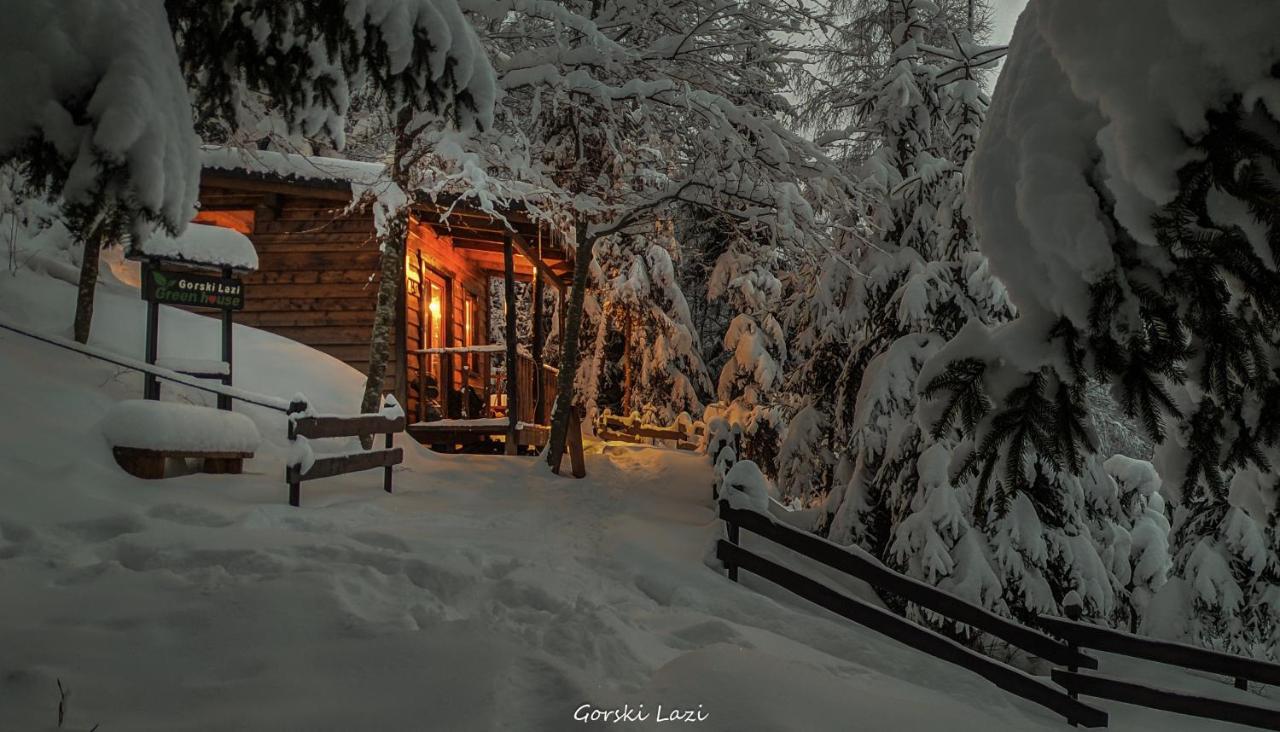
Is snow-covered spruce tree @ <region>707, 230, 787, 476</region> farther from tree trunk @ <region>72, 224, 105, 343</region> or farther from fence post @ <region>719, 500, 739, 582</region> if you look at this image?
tree trunk @ <region>72, 224, 105, 343</region>

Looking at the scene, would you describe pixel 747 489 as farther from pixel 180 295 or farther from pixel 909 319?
pixel 180 295

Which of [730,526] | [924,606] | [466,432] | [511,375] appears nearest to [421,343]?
[466,432]

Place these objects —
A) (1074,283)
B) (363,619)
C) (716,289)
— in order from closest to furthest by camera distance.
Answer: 1. (1074,283)
2. (363,619)
3. (716,289)

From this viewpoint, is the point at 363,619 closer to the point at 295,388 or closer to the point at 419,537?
the point at 419,537

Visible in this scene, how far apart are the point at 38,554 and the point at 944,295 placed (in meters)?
8.16

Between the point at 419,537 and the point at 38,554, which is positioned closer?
the point at 38,554

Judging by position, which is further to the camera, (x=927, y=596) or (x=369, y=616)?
(x=927, y=596)

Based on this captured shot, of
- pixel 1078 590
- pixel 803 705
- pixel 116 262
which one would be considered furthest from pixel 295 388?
pixel 1078 590

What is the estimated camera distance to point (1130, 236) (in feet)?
6.84

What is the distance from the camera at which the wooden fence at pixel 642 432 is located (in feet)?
60.6

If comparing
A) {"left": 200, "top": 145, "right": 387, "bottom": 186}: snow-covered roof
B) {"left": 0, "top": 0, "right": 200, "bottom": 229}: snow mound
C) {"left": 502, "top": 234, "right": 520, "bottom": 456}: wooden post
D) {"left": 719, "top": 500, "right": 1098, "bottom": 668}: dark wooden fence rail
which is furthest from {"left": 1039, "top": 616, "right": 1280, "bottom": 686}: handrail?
{"left": 200, "top": 145, "right": 387, "bottom": 186}: snow-covered roof

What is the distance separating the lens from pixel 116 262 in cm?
1366

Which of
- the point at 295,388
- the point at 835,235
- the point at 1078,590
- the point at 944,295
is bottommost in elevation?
the point at 1078,590

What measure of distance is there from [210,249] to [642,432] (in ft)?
37.4
